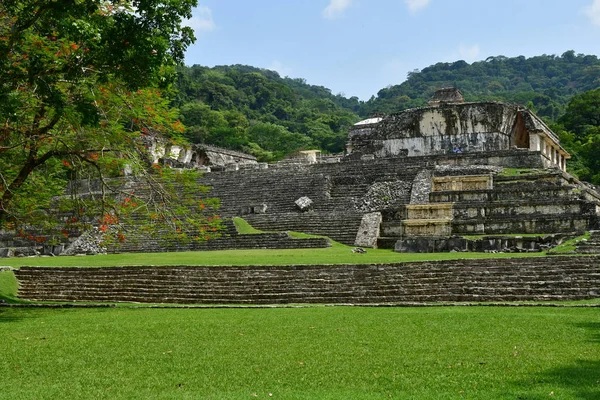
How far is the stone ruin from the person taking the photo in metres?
17.0

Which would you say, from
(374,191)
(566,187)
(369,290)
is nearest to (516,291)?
(369,290)

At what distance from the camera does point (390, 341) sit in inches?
293

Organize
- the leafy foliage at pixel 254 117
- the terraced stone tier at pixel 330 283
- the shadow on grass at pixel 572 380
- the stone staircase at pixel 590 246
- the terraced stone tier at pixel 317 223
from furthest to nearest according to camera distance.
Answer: the leafy foliage at pixel 254 117 → the terraced stone tier at pixel 317 223 → the stone staircase at pixel 590 246 → the terraced stone tier at pixel 330 283 → the shadow on grass at pixel 572 380

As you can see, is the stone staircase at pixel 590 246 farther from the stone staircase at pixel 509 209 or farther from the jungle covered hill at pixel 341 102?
the jungle covered hill at pixel 341 102

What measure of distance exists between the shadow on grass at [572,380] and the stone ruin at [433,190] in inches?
380

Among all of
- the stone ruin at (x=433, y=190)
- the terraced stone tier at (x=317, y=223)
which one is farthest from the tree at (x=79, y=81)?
the terraced stone tier at (x=317, y=223)

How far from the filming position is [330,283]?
41.1ft

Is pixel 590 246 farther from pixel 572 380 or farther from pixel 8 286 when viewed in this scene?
pixel 8 286

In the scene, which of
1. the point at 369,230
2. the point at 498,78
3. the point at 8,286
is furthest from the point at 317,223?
the point at 498,78

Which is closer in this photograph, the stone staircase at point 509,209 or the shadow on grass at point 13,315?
the shadow on grass at point 13,315

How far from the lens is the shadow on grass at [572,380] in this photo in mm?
5038

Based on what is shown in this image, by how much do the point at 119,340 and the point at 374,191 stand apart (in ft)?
50.6

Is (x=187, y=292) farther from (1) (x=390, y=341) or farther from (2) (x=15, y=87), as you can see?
(1) (x=390, y=341)

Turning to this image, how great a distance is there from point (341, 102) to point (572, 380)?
349ft
